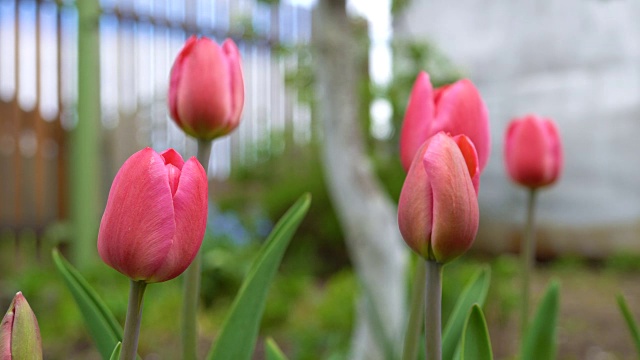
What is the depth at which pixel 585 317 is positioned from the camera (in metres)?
3.26

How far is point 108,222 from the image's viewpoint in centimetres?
40

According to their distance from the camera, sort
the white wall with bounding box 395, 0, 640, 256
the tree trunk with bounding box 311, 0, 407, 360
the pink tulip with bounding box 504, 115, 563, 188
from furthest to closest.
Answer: the white wall with bounding box 395, 0, 640, 256 < the tree trunk with bounding box 311, 0, 407, 360 < the pink tulip with bounding box 504, 115, 563, 188

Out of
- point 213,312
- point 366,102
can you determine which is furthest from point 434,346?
point 366,102

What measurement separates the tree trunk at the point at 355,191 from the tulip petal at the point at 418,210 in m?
1.02

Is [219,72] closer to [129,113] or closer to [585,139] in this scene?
[129,113]

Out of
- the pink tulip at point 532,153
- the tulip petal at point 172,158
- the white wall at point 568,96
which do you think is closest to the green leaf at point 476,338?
the tulip petal at point 172,158

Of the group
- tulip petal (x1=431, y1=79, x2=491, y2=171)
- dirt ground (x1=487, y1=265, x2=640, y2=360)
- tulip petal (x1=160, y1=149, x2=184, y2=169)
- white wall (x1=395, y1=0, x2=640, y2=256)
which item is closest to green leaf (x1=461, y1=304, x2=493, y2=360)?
tulip petal (x1=431, y1=79, x2=491, y2=171)

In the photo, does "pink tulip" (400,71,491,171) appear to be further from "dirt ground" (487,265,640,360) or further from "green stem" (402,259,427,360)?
"dirt ground" (487,265,640,360)

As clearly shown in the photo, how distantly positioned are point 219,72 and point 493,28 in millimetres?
5239

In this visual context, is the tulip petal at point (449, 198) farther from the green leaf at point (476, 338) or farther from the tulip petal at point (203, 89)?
the tulip petal at point (203, 89)

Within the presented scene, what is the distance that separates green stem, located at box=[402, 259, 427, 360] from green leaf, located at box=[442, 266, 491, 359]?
3.2 inches

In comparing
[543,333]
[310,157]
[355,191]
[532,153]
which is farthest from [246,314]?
[310,157]

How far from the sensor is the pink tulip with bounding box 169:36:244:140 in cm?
61

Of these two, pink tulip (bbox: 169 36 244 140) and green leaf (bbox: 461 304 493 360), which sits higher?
pink tulip (bbox: 169 36 244 140)
